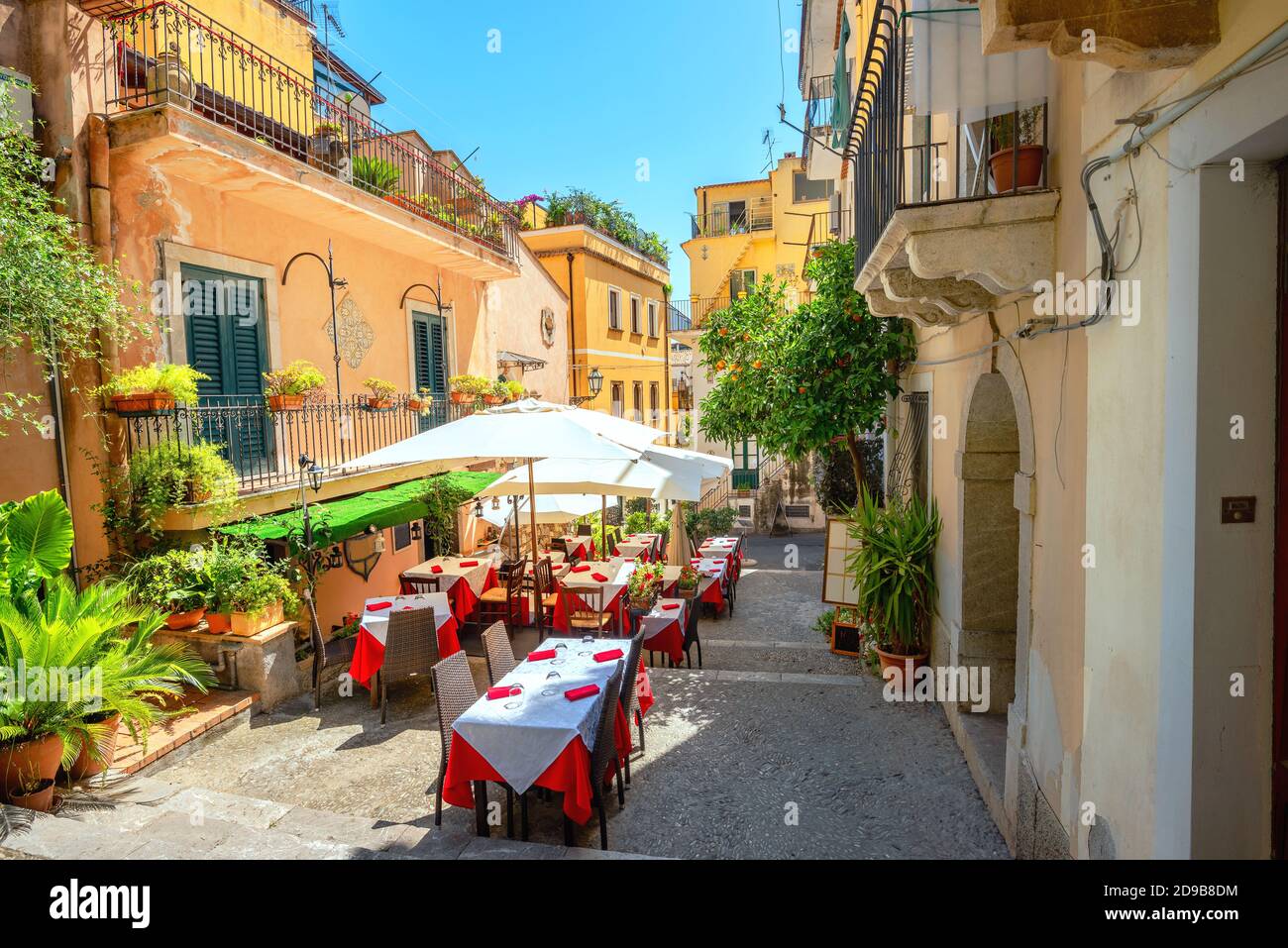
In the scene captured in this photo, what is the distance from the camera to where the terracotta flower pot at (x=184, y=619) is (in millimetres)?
7387

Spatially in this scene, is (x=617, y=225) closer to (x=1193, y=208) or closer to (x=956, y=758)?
(x=956, y=758)

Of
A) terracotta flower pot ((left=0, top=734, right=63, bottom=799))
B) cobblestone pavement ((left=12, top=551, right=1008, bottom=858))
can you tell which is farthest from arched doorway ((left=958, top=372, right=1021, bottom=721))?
terracotta flower pot ((left=0, top=734, right=63, bottom=799))

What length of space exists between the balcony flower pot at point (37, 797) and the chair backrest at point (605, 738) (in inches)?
142

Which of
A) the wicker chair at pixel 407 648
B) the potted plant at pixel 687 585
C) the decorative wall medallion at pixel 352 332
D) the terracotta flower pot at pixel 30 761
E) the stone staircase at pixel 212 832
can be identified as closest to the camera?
the stone staircase at pixel 212 832

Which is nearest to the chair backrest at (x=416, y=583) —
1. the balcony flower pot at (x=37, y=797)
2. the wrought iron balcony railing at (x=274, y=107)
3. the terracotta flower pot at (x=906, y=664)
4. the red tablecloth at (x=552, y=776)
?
the red tablecloth at (x=552, y=776)

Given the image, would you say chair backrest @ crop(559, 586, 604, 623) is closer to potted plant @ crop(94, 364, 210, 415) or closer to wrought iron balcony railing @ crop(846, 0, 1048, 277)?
potted plant @ crop(94, 364, 210, 415)

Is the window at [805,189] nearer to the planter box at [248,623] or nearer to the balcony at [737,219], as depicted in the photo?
the balcony at [737,219]

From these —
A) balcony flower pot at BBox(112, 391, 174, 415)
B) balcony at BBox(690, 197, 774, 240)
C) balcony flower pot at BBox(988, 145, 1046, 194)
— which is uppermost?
balcony at BBox(690, 197, 774, 240)

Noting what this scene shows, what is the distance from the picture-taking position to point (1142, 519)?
9.77 feet

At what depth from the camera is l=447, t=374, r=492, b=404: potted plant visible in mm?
14078

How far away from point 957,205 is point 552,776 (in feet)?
14.6

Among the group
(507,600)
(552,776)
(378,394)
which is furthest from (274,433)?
(552,776)

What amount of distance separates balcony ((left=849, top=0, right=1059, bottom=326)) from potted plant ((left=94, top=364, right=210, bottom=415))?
275 inches
